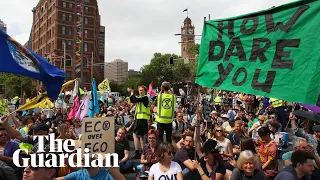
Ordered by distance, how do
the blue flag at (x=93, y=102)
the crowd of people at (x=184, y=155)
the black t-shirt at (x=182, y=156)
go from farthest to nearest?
the blue flag at (x=93, y=102) → the black t-shirt at (x=182, y=156) → the crowd of people at (x=184, y=155)

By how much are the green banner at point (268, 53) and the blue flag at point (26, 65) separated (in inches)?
105

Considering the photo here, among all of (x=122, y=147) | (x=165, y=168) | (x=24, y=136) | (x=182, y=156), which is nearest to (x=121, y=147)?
(x=122, y=147)

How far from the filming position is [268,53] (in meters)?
4.18

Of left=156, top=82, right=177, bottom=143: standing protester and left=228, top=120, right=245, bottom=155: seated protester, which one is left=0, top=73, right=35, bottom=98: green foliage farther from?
left=228, top=120, right=245, bottom=155: seated protester

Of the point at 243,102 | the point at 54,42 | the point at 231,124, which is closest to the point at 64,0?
the point at 54,42

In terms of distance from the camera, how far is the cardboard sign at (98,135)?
3.69 meters

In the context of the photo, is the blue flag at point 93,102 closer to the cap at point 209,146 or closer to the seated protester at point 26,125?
the seated protester at point 26,125

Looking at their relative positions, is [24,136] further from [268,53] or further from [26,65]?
[268,53]

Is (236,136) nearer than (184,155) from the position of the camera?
No

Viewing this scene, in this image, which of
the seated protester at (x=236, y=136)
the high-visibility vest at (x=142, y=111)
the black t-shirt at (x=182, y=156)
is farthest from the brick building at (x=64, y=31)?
the black t-shirt at (x=182, y=156)

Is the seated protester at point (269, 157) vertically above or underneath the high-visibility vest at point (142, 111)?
underneath

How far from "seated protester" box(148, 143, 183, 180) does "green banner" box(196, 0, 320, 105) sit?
3.67 feet

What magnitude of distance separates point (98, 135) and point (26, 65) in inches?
100

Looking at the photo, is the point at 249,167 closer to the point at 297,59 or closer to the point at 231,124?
the point at 297,59
